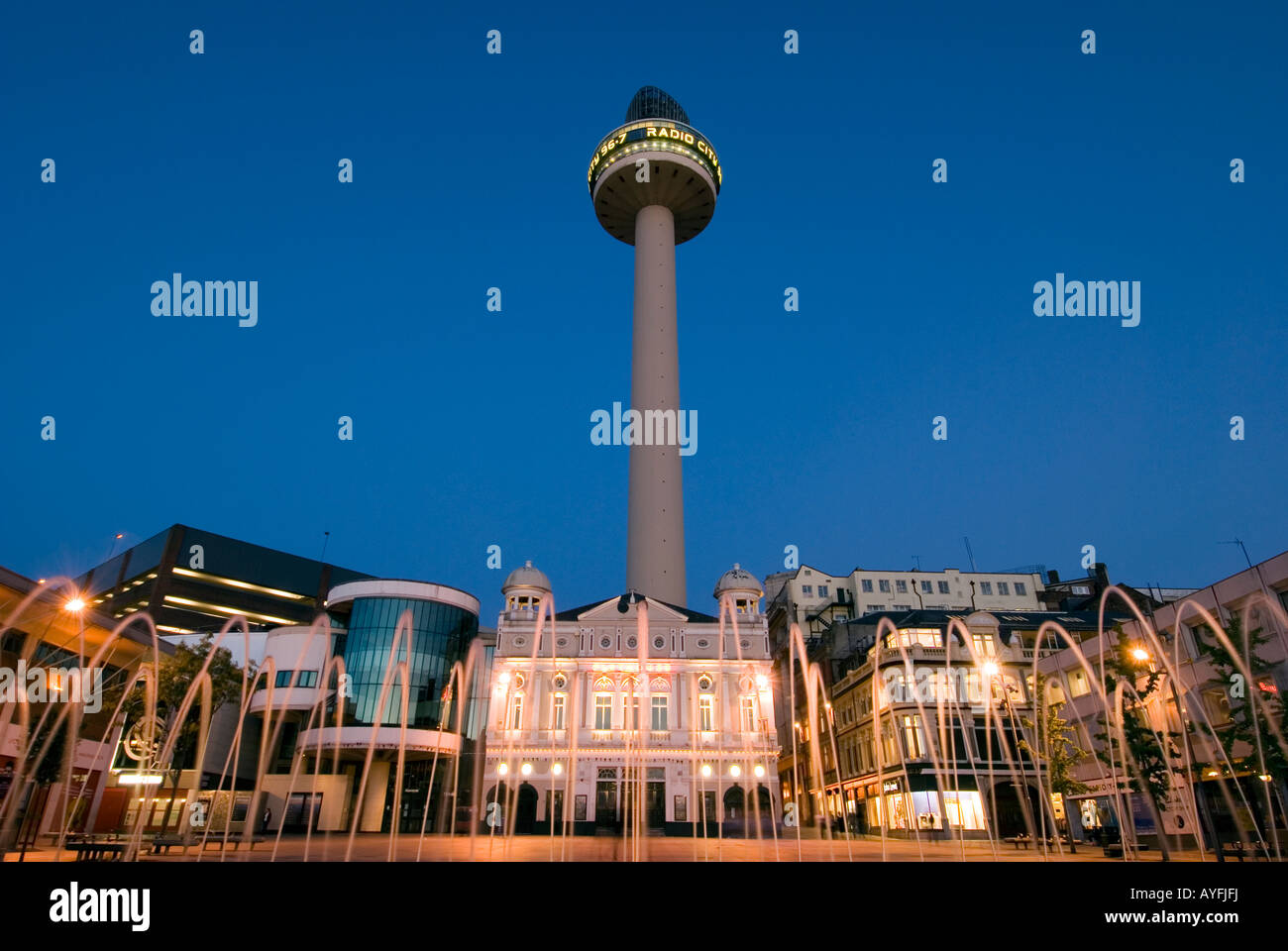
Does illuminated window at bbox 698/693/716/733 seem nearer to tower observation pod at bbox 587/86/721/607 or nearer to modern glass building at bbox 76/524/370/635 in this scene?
tower observation pod at bbox 587/86/721/607

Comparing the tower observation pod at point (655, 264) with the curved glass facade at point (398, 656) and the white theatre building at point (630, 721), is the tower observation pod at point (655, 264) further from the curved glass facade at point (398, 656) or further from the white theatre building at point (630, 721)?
the curved glass facade at point (398, 656)

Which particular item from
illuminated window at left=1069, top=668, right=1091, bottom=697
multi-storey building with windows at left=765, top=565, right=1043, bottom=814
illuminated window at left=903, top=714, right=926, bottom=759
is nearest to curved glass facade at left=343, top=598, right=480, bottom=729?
multi-storey building with windows at left=765, top=565, right=1043, bottom=814

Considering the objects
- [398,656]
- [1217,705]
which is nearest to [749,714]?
[398,656]

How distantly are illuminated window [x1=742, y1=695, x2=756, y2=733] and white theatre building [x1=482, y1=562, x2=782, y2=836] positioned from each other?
0.09 m

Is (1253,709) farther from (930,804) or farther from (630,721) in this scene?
(630,721)

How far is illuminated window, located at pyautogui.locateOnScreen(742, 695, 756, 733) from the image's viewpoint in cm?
6500

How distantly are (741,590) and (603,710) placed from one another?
62.9 feet

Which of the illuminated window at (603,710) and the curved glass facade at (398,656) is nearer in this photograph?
the illuminated window at (603,710)

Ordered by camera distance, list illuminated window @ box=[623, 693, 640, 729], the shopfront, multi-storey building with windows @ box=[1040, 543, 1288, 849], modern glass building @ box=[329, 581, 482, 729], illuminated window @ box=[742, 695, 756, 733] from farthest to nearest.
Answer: modern glass building @ box=[329, 581, 482, 729], illuminated window @ box=[742, 695, 756, 733], illuminated window @ box=[623, 693, 640, 729], the shopfront, multi-storey building with windows @ box=[1040, 543, 1288, 849]

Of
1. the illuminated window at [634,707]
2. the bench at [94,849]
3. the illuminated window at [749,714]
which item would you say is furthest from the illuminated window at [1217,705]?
the bench at [94,849]

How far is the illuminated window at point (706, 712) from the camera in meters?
65.6

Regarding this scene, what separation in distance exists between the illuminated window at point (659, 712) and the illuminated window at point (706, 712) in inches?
124
